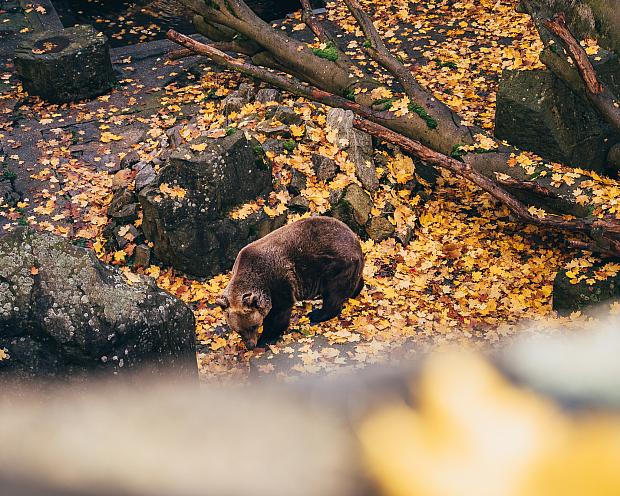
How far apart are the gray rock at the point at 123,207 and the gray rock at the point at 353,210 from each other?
7.99ft

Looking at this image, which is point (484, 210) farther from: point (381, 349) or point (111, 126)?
point (111, 126)

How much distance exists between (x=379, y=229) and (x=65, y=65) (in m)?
6.21

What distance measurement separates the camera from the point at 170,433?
983 millimetres

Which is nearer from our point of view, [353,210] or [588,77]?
[588,77]

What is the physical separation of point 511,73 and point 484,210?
197 cm

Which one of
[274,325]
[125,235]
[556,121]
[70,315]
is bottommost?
[125,235]

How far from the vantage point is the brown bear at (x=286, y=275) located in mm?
6715

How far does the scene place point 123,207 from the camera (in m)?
8.56

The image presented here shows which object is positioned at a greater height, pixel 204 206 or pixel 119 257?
pixel 204 206

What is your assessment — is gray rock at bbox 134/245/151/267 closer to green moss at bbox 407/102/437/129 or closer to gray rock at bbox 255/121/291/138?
gray rock at bbox 255/121/291/138

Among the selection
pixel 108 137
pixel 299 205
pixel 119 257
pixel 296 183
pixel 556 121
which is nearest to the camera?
pixel 119 257

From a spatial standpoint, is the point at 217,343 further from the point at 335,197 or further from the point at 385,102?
the point at 385,102

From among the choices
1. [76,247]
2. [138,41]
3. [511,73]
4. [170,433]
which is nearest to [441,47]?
[511,73]

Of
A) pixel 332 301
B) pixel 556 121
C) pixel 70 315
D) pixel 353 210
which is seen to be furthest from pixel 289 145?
pixel 70 315
